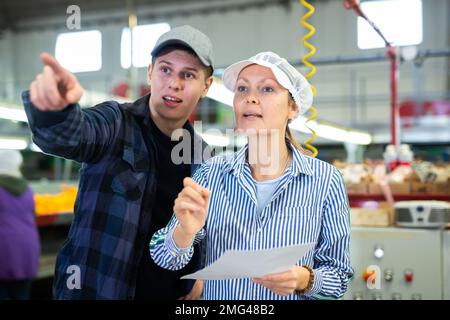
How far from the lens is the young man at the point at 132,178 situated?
3.22 feet

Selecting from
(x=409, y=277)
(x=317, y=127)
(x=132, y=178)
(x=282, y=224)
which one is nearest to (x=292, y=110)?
(x=282, y=224)

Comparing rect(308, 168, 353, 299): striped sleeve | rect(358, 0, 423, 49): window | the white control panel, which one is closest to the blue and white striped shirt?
rect(308, 168, 353, 299): striped sleeve

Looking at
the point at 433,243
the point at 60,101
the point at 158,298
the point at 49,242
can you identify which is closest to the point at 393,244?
the point at 433,243

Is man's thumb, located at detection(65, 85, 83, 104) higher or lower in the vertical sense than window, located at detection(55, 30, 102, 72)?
lower

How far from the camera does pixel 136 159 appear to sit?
1005 mm

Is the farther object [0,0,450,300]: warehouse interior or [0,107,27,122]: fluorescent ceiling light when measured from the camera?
[0,107,27,122]: fluorescent ceiling light

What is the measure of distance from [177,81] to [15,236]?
8.48 feet

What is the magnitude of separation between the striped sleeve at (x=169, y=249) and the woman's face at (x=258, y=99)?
23cm

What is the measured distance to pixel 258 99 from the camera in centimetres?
91

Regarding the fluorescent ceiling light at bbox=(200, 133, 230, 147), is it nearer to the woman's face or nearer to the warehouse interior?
the warehouse interior

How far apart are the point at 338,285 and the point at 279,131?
1.03ft

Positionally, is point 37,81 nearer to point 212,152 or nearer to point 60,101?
point 60,101

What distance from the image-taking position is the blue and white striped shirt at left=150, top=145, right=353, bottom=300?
0.94m

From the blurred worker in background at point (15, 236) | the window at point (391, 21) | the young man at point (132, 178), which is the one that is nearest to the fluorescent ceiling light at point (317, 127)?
the young man at point (132, 178)
